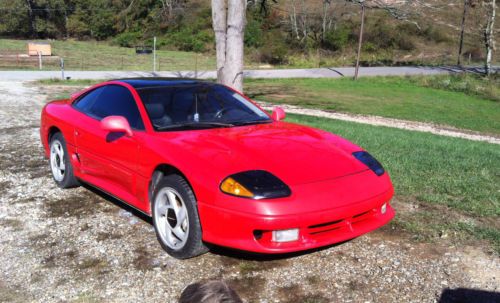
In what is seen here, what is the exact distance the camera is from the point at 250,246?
11.1 ft

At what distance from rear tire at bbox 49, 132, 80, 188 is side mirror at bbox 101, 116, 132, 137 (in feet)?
4.64

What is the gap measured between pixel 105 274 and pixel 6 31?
234 ft

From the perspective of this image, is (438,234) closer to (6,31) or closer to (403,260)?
(403,260)

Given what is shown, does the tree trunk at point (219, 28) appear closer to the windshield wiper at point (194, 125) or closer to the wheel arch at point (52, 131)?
the wheel arch at point (52, 131)

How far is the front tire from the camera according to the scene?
3.61 metres

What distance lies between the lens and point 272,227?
331cm

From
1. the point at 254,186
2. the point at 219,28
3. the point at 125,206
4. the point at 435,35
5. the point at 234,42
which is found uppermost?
the point at 435,35

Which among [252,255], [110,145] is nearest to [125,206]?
[110,145]

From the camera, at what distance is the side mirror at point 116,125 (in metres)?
4.18

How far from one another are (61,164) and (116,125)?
1732mm

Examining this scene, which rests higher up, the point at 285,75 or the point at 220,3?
the point at 220,3

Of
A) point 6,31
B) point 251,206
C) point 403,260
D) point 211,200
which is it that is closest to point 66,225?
point 211,200

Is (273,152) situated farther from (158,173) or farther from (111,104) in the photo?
(111,104)

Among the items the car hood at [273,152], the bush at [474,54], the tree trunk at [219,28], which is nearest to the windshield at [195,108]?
the car hood at [273,152]
